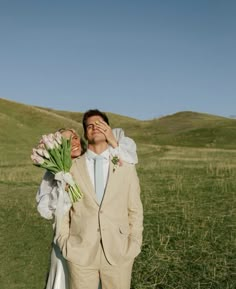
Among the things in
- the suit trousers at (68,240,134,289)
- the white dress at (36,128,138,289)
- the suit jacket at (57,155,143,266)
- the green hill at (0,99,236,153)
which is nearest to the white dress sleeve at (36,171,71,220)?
the white dress at (36,128,138,289)

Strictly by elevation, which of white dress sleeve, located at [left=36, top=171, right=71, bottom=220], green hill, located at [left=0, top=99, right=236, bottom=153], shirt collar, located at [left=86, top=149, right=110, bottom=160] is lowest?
white dress sleeve, located at [left=36, top=171, right=71, bottom=220]

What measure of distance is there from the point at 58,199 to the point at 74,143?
758 mm

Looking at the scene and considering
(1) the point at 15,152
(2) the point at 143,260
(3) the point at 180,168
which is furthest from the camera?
(1) the point at 15,152

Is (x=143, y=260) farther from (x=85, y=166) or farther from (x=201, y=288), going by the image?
(x=85, y=166)

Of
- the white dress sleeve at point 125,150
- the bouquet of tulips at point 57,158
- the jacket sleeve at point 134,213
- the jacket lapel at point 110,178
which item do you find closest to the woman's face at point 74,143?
the bouquet of tulips at point 57,158

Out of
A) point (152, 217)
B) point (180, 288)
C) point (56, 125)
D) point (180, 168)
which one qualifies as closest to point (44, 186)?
point (180, 288)

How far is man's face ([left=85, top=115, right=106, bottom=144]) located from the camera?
4980 millimetres

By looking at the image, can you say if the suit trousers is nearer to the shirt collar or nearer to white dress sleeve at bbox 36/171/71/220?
white dress sleeve at bbox 36/171/71/220

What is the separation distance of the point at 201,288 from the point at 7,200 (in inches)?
467

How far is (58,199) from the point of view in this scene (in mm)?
4945

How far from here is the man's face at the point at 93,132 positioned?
4.98m

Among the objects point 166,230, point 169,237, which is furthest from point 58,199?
point 166,230

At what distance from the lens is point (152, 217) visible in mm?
13531

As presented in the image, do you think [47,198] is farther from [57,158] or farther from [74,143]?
[74,143]
